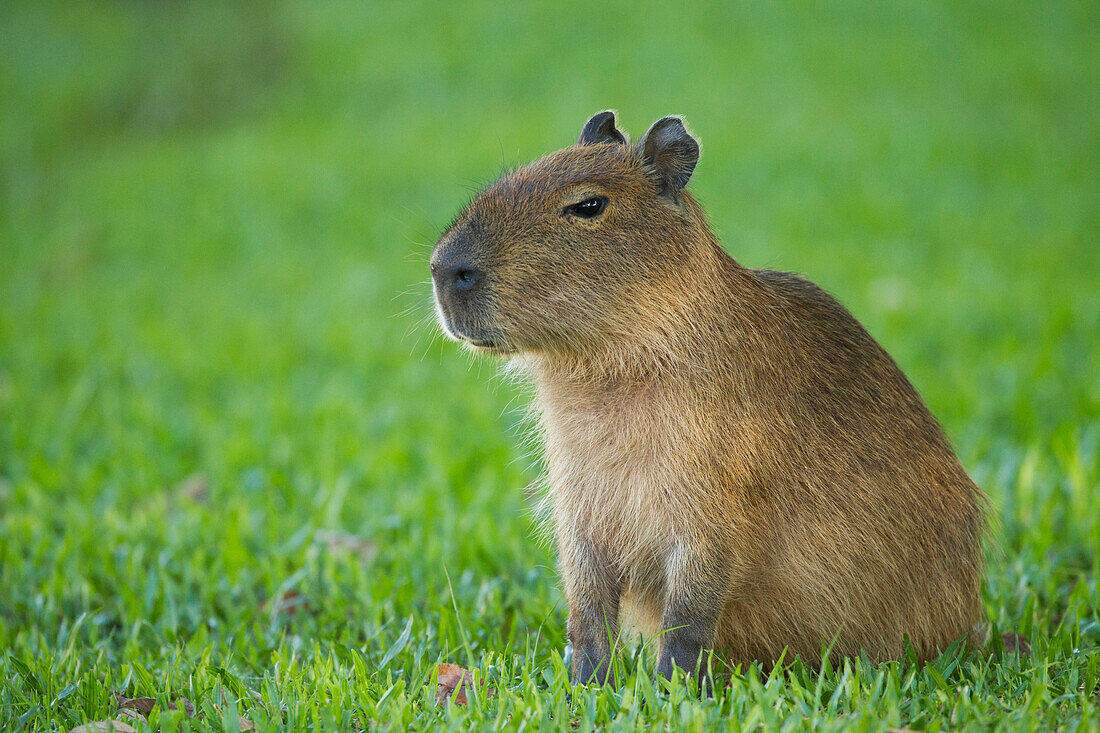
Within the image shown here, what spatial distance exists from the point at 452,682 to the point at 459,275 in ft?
3.54

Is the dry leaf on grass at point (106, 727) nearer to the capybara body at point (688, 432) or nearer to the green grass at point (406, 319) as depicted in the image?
the green grass at point (406, 319)

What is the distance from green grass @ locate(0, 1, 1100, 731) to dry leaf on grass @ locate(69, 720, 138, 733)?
0.38ft

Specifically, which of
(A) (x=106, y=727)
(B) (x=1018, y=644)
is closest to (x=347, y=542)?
(A) (x=106, y=727)

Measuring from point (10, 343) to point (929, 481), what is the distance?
22.4 feet

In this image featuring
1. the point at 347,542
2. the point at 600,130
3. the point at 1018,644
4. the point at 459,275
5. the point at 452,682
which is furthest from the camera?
the point at 347,542

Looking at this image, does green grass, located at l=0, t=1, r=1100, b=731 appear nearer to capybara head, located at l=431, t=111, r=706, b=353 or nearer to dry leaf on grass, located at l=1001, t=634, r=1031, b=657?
dry leaf on grass, located at l=1001, t=634, r=1031, b=657

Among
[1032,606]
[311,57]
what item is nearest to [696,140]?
[1032,606]

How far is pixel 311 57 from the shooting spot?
16.3m

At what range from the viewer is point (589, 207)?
8.68 feet

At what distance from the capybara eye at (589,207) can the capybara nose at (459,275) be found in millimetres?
293

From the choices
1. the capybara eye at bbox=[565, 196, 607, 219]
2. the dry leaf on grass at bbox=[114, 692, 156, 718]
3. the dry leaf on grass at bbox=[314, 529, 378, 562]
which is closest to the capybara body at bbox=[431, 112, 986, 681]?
the capybara eye at bbox=[565, 196, 607, 219]

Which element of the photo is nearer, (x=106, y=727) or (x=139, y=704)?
(x=106, y=727)

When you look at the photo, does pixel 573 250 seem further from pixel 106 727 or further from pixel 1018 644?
pixel 1018 644

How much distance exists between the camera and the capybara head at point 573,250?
2.55m
